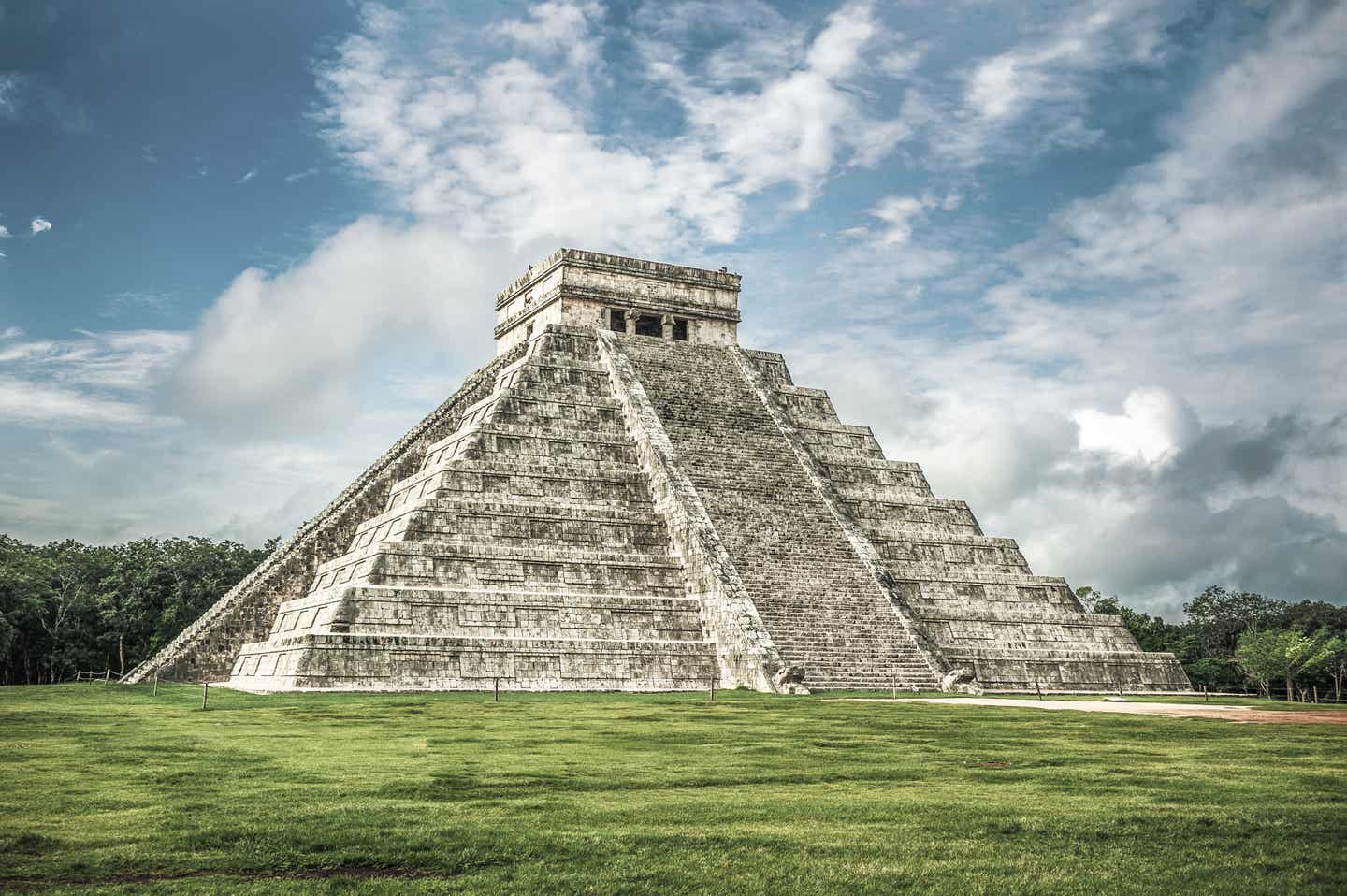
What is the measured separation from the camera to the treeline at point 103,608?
38.7m

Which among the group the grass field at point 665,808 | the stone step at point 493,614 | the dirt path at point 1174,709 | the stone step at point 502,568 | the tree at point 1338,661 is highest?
the stone step at point 502,568

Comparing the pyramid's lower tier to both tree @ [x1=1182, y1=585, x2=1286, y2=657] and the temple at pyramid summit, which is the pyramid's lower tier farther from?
tree @ [x1=1182, y1=585, x2=1286, y2=657]

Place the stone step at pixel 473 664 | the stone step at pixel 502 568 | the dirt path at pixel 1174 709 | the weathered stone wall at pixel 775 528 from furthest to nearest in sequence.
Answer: the weathered stone wall at pixel 775 528 < the stone step at pixel 502 568 < the stone step at pixel 473 664 < the dirt path at pixel 1174 709

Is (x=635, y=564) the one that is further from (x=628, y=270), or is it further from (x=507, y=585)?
(x=628, y=270)

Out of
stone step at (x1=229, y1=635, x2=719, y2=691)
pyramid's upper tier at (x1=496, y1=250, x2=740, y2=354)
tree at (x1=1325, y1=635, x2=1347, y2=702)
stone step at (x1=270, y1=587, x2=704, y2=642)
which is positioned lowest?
tree at (x1=1325, y1=635, x2=1347, y2=702)

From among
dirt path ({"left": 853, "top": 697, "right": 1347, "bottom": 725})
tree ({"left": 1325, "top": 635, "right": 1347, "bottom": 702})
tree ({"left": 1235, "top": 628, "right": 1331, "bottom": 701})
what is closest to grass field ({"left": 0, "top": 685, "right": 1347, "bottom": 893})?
dirt path ({"left": 853, "top": 697, "right": 1347, "bottom": 725})

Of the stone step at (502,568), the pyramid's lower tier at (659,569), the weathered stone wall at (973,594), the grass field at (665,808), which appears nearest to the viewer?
the grass field at (665,808)

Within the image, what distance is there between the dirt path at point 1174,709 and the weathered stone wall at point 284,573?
15191mm

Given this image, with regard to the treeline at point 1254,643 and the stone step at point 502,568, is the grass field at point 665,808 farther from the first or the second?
the treeline at point 1254,643

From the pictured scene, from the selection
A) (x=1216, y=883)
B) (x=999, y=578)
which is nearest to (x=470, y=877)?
(x=1216, y=883)

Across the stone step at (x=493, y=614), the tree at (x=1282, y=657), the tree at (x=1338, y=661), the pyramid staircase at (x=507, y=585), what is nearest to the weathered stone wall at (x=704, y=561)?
the pyramid staircase at (x=507, y=585)

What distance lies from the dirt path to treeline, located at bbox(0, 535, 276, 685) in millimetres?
Answer: 26194

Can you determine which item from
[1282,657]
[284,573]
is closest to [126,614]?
[284,573]

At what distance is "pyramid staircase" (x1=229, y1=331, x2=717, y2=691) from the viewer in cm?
2300
